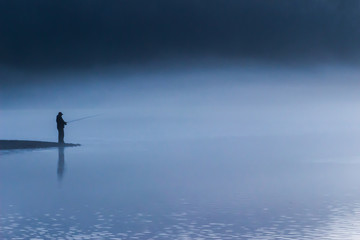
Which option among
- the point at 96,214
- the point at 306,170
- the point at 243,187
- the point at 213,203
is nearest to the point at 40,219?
the point at 96,214

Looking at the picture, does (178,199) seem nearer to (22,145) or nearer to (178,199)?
(178,199)

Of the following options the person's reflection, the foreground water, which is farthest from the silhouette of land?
the foreground water

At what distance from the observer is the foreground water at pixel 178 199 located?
16375 millimetres

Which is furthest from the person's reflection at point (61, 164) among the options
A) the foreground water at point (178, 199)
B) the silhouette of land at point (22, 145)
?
the silhouette of land at point (22, 145)

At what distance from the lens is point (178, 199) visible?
21469 millimetres

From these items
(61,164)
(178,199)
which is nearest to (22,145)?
(61,164)

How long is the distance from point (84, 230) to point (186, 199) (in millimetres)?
5488

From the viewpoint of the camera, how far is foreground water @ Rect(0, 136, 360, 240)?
53.7ft

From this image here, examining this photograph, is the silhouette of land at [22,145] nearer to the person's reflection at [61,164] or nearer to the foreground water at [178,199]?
the person's reflection at [61,164]

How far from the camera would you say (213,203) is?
2062cm

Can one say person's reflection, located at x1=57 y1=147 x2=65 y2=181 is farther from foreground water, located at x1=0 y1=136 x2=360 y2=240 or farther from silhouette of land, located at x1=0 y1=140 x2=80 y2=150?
silhouette of land, located at x1=0 y1=140 x2=80 y2=150

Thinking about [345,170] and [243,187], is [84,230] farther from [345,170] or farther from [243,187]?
[345,170]

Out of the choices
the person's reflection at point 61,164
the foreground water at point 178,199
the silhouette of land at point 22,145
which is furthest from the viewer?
the silhouette of land at point 22,145

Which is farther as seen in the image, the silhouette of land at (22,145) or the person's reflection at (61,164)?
the silhouette of land at (22,145)
